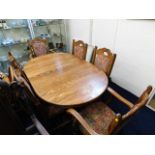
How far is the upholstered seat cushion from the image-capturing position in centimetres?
128

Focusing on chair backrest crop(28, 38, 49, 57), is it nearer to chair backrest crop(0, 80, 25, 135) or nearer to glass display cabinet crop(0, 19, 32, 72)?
glass display cabinet crop(0, 19, 32, 72)

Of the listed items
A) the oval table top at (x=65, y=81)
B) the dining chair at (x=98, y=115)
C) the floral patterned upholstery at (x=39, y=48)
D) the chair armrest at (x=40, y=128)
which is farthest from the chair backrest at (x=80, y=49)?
the chair armrest at (x=40, y=128)

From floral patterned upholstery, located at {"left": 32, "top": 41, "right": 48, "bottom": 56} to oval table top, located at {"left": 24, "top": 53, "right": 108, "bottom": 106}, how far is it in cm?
53

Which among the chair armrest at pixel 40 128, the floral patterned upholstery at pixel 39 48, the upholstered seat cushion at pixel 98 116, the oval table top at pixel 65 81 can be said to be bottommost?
Answer: the upholstered seat cushion at pixel 98 116

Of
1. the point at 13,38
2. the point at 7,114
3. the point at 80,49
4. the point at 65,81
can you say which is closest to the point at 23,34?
the point at 13,38

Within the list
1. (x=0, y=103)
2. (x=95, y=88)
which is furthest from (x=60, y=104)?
(x=0, y=103)

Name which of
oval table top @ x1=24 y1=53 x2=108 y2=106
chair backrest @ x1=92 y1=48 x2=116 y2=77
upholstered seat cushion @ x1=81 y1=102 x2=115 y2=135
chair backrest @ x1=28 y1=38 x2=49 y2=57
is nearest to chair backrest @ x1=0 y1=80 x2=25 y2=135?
oval table top @ x1=24 y1=53 x2=108 y2=106

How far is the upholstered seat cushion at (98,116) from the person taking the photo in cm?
128

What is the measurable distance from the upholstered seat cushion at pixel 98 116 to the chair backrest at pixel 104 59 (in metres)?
0.52

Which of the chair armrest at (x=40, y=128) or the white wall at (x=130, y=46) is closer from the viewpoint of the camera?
the chair armrest at (x=40, y=128)

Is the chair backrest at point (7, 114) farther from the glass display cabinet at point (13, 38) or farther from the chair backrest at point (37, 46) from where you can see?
the glass display cabinet at point (13, 38)
